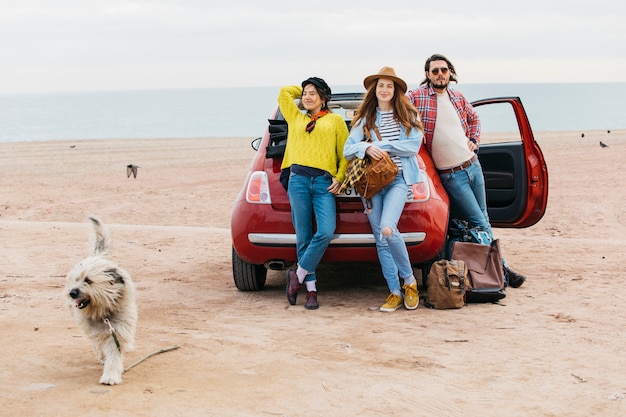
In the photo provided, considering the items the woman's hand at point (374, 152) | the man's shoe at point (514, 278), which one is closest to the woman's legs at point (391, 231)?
the woman's hand at point (374, 152)

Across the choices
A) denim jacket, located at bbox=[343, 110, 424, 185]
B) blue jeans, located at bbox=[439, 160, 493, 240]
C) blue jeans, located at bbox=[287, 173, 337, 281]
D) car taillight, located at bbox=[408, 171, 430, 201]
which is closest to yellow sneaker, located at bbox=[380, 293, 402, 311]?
blue jeans, located at bbox=[287, 173, 337, 281]

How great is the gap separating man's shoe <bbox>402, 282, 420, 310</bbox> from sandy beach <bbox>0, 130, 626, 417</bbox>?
4.6 inches

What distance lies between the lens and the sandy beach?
4.38 meters

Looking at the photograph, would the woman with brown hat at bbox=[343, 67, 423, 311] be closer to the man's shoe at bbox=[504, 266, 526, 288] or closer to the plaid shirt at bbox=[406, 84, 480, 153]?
the plaid shirt at bbox=[406, 84, 480, 153]

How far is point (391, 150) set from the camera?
21.3ft

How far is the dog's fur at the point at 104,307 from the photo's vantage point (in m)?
4.73

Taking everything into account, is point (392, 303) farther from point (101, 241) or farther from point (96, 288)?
point (96, 288)

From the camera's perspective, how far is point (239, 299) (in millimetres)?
7062

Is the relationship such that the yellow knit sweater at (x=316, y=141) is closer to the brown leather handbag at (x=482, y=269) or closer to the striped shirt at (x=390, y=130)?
the striped shirt at (x=390, y=130)

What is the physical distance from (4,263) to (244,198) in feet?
10.9

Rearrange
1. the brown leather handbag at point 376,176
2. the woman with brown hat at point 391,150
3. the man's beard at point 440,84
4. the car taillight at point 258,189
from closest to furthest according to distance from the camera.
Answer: the brown leather handbag at point 376,176, the woman with brown hat at point 391,150, the car taillight at point 258,189, the man's beard at point 440,84

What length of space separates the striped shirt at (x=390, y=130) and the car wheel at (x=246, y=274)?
1.63 m

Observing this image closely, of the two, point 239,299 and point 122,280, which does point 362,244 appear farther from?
point 122,280

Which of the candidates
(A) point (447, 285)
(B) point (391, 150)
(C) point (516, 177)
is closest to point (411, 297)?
(A) point (447, 285)
